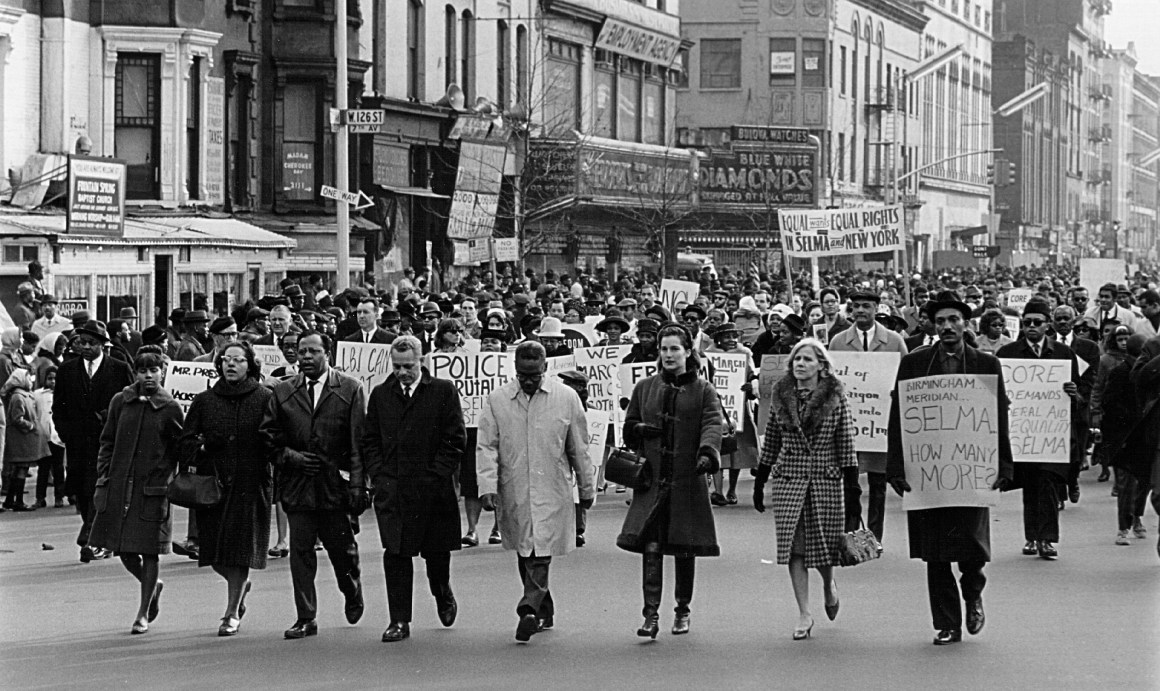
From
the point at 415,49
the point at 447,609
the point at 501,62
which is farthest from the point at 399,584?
the point at 501,62

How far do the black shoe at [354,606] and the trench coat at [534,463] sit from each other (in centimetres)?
92

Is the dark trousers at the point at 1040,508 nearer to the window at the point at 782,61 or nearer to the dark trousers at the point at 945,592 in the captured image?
the dark trousers at the point at 945,592

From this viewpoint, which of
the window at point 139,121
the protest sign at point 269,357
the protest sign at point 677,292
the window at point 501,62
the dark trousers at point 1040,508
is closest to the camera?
the dark trousers at point 1040,508

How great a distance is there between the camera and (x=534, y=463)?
11930 mm

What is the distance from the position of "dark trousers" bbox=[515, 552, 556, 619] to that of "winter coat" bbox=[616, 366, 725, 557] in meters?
0.47

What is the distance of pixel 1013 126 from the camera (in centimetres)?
13612

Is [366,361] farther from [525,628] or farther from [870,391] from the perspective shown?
[525,628]

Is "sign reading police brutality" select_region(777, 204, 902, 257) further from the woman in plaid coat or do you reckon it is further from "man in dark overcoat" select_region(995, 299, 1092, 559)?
the woman in plaid coat

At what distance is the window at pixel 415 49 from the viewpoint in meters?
45.3

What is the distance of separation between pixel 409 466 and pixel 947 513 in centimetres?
303

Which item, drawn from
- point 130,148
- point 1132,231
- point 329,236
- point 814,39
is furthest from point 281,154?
point 1132,231

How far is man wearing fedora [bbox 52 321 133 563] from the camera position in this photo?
631 inches

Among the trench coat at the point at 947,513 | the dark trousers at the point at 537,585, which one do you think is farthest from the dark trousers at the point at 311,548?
the trench coat at the point at 947,513

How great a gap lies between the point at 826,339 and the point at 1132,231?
185 m
